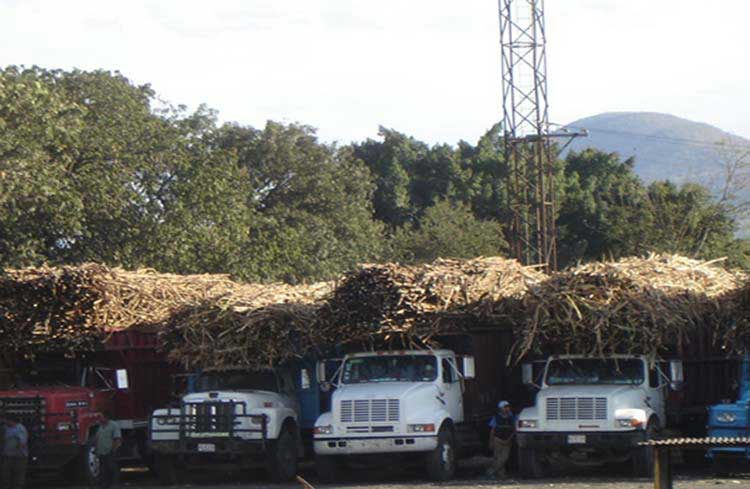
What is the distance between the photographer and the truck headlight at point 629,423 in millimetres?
19984

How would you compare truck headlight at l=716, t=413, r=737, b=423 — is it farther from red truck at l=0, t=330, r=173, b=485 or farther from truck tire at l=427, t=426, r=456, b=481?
red truck at l=0, t=330, r=173, b=485

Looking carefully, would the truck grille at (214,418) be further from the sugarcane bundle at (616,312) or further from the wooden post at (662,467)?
the wooden post at (662,467)

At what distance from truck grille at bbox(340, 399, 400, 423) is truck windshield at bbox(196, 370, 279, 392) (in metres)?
2.41

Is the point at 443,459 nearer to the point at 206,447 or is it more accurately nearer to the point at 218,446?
the point at 218,446

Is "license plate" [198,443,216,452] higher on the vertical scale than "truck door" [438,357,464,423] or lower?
lower

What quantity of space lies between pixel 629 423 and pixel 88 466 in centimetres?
927

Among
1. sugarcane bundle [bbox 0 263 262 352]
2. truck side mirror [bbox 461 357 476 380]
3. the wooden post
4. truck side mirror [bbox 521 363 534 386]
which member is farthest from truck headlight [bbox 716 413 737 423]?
the wooden post

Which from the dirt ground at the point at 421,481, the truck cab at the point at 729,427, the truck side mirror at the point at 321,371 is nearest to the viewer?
the dirt ground at the point at 421,481

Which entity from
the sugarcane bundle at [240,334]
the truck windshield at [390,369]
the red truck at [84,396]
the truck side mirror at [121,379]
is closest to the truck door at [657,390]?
the truck windshield at [390,369]

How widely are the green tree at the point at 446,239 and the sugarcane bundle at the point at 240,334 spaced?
28.0 meters

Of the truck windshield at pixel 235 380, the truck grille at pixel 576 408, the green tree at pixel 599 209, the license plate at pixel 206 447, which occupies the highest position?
the green tree at pixel 599 209

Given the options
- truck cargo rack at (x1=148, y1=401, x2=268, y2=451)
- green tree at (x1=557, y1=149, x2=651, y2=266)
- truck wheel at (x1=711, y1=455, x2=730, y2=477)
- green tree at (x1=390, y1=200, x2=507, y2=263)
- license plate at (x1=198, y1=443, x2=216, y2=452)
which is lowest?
truck wheel at (x1=711, y1=455, x2=730, y2=477)

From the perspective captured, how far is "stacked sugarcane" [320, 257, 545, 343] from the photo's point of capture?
71.5 ft

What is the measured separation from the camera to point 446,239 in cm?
5253
